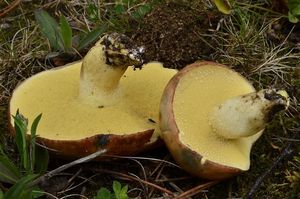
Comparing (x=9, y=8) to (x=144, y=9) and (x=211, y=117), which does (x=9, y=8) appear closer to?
(x=144, y=9)

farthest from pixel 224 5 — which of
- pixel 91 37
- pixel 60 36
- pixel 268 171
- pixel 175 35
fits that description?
pixel 268 171

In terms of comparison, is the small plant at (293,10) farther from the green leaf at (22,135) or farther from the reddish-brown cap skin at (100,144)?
the green leaf at (22,135)

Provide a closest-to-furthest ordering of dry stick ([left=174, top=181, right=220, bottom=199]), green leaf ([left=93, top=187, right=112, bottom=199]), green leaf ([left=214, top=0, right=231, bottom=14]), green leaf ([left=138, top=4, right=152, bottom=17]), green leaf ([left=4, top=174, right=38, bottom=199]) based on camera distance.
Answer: green leaf ([left=4, top=174, right=38, bottom=199])
green leaf ([left=93, top=187, right=112, bottom=199])
dry stick ([left=174, top=181, right=220, bottom=199])
green leaf ([left=214, top=0, right=231, bottom=14])
green leaf ([left=138, top=4, right=152, bottom=17])

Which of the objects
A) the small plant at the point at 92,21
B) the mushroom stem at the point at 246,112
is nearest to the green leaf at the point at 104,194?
the mushroom stem at the point at 246,112

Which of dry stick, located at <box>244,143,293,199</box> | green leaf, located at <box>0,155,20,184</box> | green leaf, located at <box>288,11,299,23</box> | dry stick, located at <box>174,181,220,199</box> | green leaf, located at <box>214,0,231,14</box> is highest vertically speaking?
green leaf, located at <box>0,155,20,184</box>

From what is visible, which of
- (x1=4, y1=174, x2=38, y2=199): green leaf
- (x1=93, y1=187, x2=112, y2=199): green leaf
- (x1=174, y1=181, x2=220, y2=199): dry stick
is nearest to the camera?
(x1=4, y1=174, x2=38, y2=199): green leaf

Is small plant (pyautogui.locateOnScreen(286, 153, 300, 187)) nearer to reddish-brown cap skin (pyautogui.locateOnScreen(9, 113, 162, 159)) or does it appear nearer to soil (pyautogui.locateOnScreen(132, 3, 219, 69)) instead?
reddish-brown cap skin (pyautogui.locateOnScreen(9, 113, 162, 159))

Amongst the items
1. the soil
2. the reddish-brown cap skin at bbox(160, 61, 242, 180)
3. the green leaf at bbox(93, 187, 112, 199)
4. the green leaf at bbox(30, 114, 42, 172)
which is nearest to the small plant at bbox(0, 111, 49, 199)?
the green leaf at bbox(30, 114, 42, 172)
